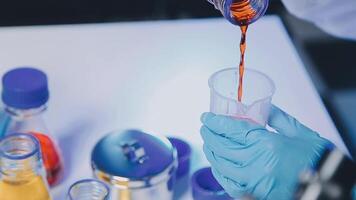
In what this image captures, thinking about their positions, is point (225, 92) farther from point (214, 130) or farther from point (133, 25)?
point (133, 25)

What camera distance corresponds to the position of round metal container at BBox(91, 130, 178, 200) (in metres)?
0.99

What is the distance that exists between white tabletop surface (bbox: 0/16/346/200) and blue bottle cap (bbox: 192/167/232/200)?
0.05 metres

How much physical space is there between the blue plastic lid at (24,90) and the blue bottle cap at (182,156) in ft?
0.82

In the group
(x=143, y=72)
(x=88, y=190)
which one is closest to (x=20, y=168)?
(x=88, y=190)

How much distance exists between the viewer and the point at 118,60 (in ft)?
4.76

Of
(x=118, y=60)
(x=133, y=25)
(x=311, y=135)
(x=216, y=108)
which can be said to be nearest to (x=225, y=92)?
(x=216, y=108)

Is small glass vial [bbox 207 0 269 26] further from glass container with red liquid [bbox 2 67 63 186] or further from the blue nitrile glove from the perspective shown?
glass container with red liquid [bbox 2 67 63 186]

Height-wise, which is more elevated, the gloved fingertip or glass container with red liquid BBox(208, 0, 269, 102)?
glass container with red liquid BBox(208, 0, 269, 102)

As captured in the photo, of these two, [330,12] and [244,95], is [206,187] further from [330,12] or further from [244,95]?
[330,12]

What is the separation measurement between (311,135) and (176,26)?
0.61 m

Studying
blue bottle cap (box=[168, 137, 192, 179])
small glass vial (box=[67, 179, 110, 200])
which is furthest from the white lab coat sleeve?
small glass vial (box=[67, 179, 110, 200])

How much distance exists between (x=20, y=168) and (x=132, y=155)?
0.62 feet

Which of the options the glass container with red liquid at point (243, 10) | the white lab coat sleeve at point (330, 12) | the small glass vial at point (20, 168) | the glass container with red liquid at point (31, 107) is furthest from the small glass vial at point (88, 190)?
the white lab coat sleeve at point (330, 12)

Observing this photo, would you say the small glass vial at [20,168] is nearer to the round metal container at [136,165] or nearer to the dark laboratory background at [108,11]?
the round metal container at [136,165]
